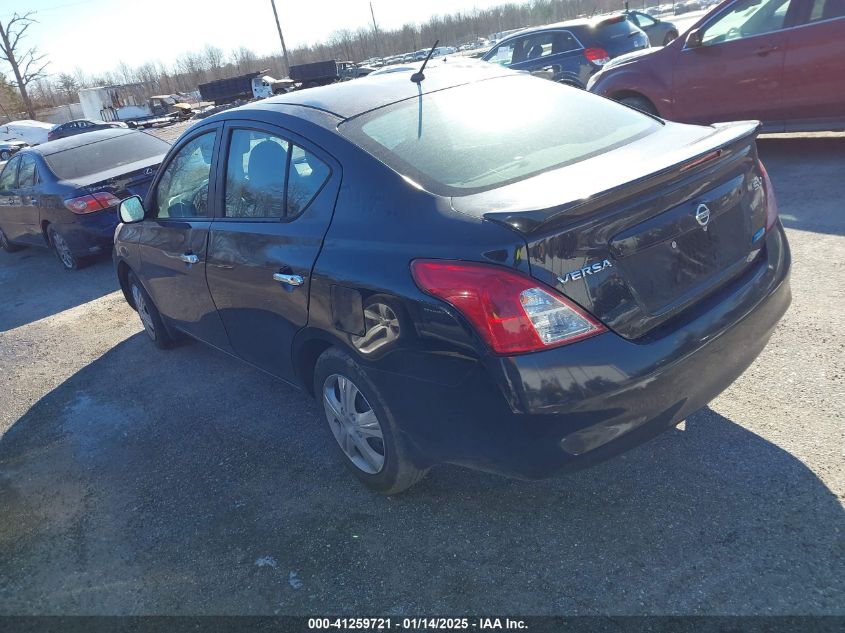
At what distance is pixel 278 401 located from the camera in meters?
4.18

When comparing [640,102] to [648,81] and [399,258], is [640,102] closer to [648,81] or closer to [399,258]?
[648,81]

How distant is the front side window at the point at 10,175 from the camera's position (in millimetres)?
9350

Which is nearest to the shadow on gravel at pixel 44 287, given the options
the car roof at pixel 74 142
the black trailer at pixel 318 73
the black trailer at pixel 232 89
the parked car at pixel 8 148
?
the car roof at pixel 74 142

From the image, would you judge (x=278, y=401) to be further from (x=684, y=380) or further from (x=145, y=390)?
(x=684, y=380)

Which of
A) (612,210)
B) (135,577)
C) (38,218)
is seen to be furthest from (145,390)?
(38,218)

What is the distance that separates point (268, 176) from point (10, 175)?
8.29 meters

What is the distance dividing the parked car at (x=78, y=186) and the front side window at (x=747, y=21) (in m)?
6.66

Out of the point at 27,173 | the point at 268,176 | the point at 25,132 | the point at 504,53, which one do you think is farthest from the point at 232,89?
the point at 268,176

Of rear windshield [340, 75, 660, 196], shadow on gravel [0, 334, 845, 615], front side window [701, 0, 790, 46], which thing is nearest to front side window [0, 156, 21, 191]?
shadow on gravel [0, 334, 845, 615]

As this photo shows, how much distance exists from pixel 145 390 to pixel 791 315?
14.0ft

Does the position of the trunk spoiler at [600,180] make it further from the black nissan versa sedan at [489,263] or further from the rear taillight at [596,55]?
the rear taillight at [596,55]

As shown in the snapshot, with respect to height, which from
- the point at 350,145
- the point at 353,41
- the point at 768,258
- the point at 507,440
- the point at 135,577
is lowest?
the point at 135,577

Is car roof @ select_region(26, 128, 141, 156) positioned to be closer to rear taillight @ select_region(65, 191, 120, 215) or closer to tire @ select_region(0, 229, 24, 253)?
rear taillight @ select_region(65, 191, 120, 215)

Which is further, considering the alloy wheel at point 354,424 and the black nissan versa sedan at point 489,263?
the alloy wheel at point 354,424
